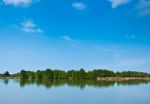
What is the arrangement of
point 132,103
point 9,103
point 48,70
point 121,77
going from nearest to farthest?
1. point 9,103
2. point 132,103
3. point 48,70
4. point 121,77

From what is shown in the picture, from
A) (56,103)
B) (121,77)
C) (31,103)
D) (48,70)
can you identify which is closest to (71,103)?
(56,103)

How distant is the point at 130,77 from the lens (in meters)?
144

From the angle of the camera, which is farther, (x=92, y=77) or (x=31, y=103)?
(x=92, y=77)

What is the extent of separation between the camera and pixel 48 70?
117312 mm

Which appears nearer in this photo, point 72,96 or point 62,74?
point 72,96

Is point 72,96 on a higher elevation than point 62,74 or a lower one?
lower

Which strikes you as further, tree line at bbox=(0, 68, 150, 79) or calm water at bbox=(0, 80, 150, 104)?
tree line at bbox=(0, 68, 150, 79)

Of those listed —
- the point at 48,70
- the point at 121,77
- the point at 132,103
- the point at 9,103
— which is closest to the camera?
the point at 9,103

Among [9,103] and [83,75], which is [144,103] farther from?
[83,75]

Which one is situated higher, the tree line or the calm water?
the tree line

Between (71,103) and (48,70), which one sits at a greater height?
(48,70)

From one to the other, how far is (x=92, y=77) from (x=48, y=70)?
20.0 m

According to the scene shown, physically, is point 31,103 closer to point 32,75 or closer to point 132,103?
point 132,103

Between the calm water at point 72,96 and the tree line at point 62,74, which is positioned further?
the tree line at point 62,74
